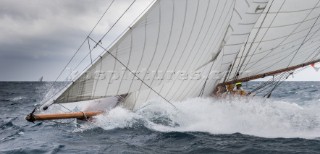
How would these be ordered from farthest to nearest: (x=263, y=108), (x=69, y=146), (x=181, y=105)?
(x=263, y=108) → (x=181, y=105) → (x=69, y=146)

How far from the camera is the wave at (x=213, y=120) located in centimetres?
785

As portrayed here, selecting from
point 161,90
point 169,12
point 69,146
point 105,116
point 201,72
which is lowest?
point 69,146

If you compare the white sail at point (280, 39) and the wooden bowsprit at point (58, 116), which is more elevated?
the white sail at point (280, 39)

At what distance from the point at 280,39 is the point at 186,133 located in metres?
3.78

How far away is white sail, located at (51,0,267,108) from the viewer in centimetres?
567

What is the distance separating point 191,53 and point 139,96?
1780mm

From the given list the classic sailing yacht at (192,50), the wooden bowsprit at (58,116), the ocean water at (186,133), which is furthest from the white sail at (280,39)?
the wooden bowsprit at (58,116)

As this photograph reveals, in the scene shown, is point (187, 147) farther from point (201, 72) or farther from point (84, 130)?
point (84, 130)

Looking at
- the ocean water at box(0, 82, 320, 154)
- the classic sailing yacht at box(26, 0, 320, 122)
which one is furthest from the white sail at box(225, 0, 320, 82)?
the ocean water at box(0, 82, 320, 154)

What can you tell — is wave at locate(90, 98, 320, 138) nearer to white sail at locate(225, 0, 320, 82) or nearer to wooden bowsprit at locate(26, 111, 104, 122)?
wooden bowsprit at locate(26, 111, 104, 122)

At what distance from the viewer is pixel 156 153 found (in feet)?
19.5

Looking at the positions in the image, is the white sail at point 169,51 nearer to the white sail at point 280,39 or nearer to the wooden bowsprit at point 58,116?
the white sail at point 280,39

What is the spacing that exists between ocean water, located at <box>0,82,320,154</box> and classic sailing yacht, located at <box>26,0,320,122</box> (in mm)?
621

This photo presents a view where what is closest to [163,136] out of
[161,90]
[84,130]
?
[161,90]
